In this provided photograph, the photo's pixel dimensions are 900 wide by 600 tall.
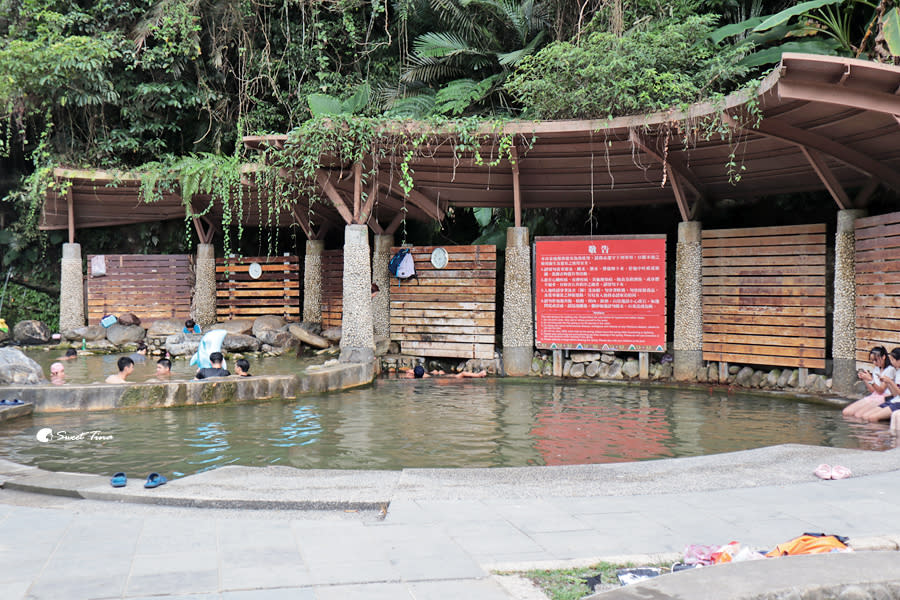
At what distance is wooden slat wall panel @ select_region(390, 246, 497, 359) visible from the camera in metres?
13.9

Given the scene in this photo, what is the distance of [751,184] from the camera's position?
12938 millimetres

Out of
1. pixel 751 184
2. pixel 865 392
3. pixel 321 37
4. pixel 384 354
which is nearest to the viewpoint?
pixel 865 392

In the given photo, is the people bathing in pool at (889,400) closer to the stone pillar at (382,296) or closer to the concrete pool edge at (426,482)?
the concrete pool edge at (426,482)

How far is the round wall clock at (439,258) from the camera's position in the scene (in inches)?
556

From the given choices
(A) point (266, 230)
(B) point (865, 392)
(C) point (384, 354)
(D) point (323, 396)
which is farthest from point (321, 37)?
(B) point (865, 392)

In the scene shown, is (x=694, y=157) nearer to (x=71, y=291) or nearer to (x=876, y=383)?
(x=876, y=383)

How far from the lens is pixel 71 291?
1856 cm

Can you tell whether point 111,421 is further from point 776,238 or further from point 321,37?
point 321,37

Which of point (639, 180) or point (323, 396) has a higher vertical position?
point (639, 180)

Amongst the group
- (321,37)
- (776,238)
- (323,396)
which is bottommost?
(323,396)

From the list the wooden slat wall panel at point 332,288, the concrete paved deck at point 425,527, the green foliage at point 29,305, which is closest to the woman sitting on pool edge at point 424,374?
the wooden slat wall panel at point 332,288

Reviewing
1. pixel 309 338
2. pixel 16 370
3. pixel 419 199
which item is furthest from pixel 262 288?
pixel 16 370

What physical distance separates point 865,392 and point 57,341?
1914 cm

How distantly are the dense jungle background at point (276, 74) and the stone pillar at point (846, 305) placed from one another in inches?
66.3
